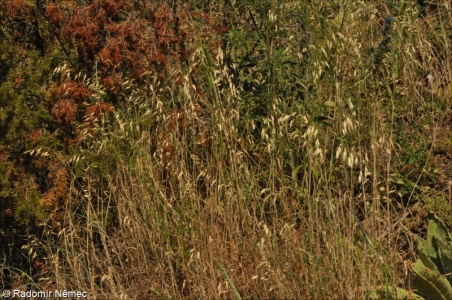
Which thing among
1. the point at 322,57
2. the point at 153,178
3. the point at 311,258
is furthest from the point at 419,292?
the point at 322,57

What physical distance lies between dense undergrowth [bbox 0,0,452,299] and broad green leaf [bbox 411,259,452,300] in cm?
22

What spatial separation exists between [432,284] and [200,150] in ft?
5.77

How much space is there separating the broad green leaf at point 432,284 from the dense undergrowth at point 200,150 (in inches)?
8.8

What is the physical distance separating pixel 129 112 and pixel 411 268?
210cm

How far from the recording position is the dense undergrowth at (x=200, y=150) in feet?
13.0

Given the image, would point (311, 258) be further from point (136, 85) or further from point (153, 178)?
point (136, 85)

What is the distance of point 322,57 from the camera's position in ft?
15.9

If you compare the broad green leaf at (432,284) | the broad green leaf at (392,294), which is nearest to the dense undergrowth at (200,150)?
the broad green leaf at (392,294)

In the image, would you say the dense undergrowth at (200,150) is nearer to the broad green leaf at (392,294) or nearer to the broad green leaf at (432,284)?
the broad green leaf at (392,294)

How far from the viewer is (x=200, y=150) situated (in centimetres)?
462

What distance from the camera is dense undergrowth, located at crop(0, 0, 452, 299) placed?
3.95 metres

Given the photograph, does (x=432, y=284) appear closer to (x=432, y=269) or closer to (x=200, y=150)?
(x=432, y=269)

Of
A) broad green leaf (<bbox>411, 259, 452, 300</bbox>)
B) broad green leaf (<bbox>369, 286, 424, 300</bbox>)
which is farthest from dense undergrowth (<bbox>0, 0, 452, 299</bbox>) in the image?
broad green leaf (<bbox>411, 259, 452, 300</bbox>)

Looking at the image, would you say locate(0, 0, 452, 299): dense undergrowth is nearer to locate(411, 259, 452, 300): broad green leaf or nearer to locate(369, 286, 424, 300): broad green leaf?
locate(369, 286, 424, 300): broad green leaf
